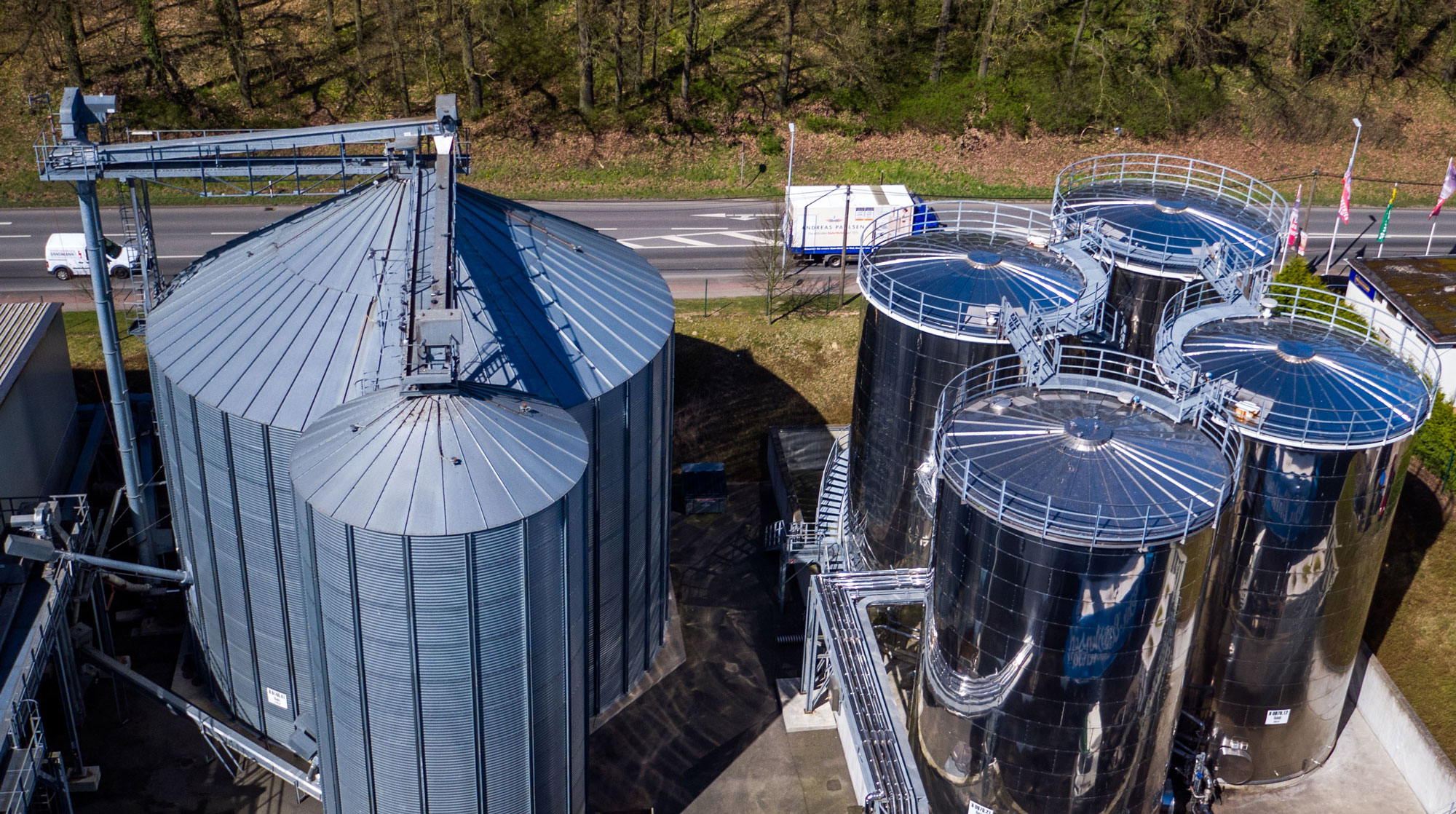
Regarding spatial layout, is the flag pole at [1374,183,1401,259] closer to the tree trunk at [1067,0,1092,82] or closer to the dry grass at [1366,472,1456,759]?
the tree trunk at [1067,0,1092,82]

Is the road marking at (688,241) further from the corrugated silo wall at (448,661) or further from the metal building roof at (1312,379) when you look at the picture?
the corrugated silo wall at (448,661)

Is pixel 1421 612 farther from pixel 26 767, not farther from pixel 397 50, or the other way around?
pixel 397 50

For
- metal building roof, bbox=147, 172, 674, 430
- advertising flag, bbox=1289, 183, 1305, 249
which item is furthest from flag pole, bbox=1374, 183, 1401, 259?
metal building roof, bbox=147, 172, 674, 430

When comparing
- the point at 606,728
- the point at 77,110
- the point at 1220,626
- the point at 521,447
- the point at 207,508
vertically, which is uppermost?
the point at 77,110

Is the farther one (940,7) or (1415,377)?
(940,7)

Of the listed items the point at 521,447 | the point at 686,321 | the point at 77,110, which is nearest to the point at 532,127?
the point at 686,321

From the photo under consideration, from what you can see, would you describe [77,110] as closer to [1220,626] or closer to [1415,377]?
[1220,626]
